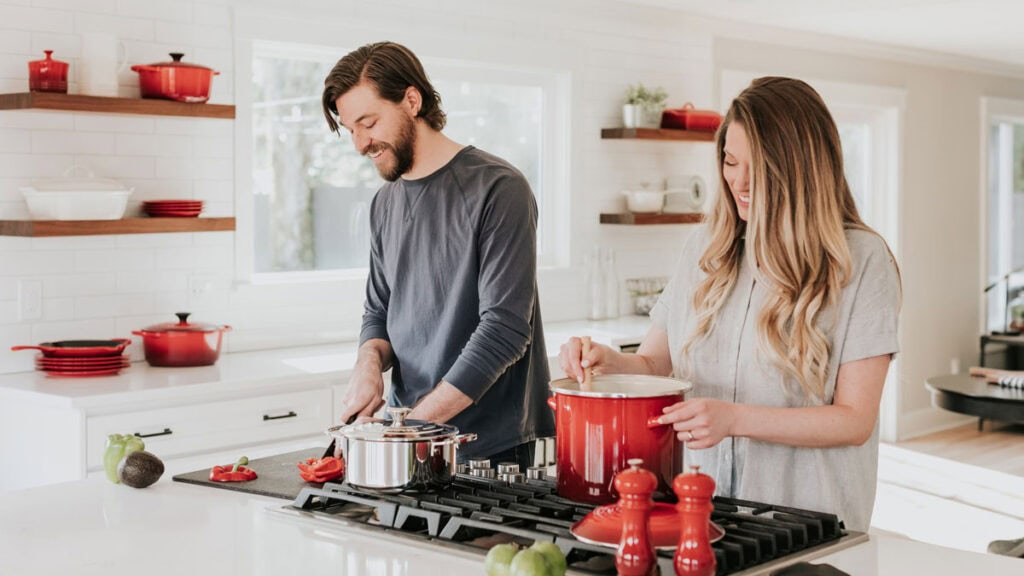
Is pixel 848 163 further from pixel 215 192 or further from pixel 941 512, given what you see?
pixel 215 192

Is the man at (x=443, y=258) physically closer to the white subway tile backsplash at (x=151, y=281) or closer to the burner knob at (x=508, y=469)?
the burner knob at (x=508, y=469)

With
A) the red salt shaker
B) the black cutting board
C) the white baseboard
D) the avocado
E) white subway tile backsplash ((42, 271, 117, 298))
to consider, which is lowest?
the white baseboard

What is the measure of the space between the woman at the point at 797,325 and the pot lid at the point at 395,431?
10.3 inches

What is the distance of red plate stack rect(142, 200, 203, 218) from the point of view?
4.25 m

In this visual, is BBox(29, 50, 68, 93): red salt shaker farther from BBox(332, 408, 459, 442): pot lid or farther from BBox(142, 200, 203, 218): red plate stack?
BBox(332, 408, 459, 442): pot lid

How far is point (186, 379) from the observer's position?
12.9 feet

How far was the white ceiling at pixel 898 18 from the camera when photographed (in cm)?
600

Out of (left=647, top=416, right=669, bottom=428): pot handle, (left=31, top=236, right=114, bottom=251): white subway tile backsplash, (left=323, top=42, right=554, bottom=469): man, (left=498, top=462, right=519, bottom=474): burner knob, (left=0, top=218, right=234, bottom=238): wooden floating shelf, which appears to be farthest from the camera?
(left=31, top=236, right=114, bottom=251): white subway tile backsplash

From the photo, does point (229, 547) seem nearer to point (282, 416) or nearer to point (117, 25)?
point (282, 416)

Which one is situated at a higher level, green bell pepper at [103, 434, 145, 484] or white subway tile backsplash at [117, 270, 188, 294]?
white subway tile backsplash at [117, 270, 188, 294]

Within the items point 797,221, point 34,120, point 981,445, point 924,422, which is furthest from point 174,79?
point 924,422

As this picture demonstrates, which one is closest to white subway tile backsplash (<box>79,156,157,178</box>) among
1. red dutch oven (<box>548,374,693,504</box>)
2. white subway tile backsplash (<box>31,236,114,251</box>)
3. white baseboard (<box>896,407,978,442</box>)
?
white subway tile backsplash (<box>31,236,114,251</box>)

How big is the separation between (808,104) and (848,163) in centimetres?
634

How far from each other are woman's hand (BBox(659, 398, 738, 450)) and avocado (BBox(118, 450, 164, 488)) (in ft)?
3.27
